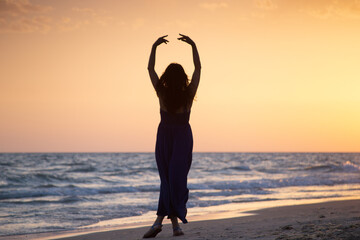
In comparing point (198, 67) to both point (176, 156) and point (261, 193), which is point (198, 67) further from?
point (261, 193)

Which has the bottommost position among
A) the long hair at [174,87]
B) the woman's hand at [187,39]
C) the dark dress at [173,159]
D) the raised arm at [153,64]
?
the dark dress at [173,159]

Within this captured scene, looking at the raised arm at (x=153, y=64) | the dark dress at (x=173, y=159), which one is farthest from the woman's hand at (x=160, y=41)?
the dark dress at (x=173, y=159)

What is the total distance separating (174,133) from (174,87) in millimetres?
537

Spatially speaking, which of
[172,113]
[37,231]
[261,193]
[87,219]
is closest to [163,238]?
[172,113]

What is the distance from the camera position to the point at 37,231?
7.50 metres

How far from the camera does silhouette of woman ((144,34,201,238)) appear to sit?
4918 mm

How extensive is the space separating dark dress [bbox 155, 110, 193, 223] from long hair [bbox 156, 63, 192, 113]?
0.15 meters

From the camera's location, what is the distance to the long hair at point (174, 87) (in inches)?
193

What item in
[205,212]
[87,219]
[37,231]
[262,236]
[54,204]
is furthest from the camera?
[54,204]

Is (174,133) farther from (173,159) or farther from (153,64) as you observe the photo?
(153,64)

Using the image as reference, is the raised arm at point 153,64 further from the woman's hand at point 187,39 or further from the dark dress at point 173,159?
the dark dress at point 173,159

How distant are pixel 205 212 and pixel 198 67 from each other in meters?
5.72

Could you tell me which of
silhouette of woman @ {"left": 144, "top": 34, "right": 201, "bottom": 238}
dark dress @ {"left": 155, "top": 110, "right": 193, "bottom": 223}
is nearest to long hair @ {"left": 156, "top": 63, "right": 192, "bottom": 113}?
silhouette of woman @ {"left": 144, "top": 34, "right": 201, "bottom": 238}

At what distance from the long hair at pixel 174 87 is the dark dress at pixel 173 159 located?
5.9 inches
